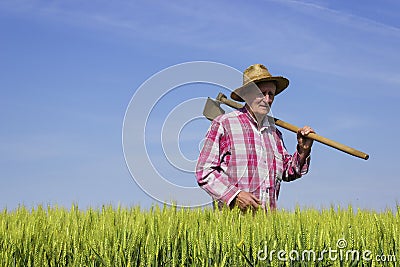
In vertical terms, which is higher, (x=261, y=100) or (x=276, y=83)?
(x=276, y=83)

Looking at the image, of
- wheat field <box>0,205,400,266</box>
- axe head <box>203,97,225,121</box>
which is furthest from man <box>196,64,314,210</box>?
wheat field <box>0,205,400,266</box>

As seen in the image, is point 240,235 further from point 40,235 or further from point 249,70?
point 249,70

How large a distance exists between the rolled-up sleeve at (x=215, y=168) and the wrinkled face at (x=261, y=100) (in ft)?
1.12

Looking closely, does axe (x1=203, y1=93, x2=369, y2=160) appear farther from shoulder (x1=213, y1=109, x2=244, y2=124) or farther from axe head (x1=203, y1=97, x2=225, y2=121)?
shoulder (x1=213, y1=109, x2=244, y2=124)

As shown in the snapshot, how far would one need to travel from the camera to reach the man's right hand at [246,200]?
13.9 ft

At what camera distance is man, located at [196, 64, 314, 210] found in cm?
440

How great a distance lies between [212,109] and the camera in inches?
198

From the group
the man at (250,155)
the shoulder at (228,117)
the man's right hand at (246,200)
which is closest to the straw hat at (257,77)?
the man at (250,155)

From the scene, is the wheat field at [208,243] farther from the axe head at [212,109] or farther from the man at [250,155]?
the axe head at [212,109]

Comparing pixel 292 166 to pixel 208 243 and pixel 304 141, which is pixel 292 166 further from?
pixel 208 243

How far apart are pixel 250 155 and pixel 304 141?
21.8 inches

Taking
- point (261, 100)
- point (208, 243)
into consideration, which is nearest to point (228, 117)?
point (261, 100)

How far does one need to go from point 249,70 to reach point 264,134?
61 centimetres

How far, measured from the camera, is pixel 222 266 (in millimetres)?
2818
